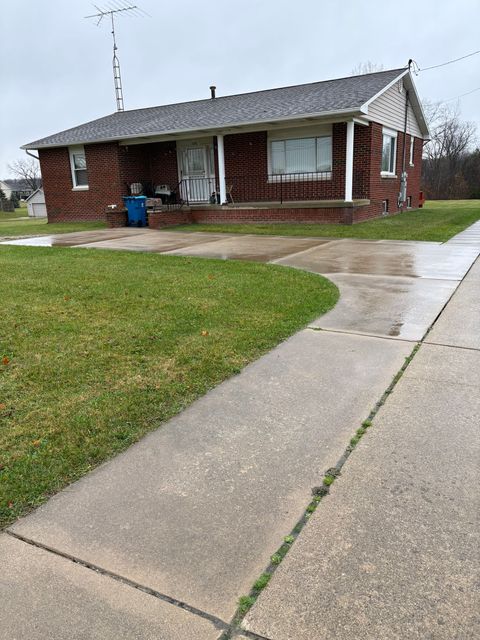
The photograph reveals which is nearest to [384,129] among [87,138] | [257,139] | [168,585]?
[257,139]

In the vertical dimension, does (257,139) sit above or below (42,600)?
above

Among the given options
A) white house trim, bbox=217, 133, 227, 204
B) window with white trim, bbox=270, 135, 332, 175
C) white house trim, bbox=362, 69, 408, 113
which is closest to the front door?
white house trim, bbox=217, 133, 227, 204

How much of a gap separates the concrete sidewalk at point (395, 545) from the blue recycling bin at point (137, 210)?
48.3 feet

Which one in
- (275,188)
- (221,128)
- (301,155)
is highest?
(221,128)

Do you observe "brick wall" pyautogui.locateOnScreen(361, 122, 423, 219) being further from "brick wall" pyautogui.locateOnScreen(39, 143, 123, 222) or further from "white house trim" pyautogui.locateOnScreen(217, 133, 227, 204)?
"brick wall" pyautogui.locateOnScreen(39, 143, 123, 222)

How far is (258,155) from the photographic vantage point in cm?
1700

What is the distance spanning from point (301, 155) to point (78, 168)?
30.1 feet

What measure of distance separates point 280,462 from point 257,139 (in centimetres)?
1577

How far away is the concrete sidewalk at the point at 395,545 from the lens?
1.72m

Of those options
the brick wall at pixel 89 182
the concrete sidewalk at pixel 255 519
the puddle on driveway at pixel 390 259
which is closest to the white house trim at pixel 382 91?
the puddle on driveway at pixel 390 259

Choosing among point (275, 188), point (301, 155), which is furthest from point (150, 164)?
point (301, 155)

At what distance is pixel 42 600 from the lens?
1835 mm

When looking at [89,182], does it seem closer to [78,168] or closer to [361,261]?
[78,168]

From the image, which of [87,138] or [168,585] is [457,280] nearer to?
[168,585]
